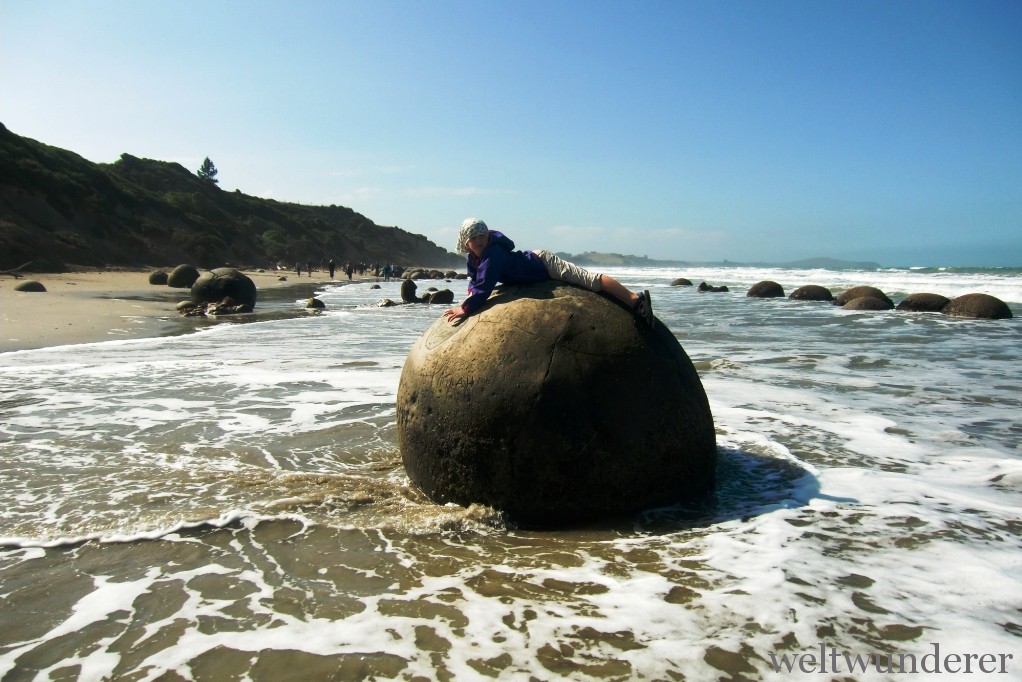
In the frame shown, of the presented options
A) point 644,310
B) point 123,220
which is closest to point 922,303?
point 644,310

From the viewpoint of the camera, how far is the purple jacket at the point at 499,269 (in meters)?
4.44

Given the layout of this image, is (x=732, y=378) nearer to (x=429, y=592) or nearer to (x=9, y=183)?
(x=429, y=592)

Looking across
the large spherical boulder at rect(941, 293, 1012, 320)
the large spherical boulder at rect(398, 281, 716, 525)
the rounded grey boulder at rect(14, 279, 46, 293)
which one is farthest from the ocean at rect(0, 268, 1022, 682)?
the rounded grey boulder at rect(14, 279, 46, 293)

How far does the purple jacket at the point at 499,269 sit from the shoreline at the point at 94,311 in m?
9.85

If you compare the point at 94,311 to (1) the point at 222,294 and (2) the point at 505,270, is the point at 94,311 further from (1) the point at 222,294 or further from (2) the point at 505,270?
(2) the point at 505,270

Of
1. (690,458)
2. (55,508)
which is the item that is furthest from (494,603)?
(55,508)

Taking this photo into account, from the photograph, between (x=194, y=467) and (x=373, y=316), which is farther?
(x=373, y=316)

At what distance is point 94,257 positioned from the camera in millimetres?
35219

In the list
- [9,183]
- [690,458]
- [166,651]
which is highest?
[9,183]

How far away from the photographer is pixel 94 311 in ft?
55.6

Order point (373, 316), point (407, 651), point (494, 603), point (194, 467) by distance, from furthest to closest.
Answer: point (373, 316) → point (194, 467) → point (494, 603) → point (407, 651)

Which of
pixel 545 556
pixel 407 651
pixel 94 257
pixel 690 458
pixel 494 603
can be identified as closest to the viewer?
pixel 407 651

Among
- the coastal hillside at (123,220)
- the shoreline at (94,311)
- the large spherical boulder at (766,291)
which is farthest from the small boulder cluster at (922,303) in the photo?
the coastal hillside at (123,220)

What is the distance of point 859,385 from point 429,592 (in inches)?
277
